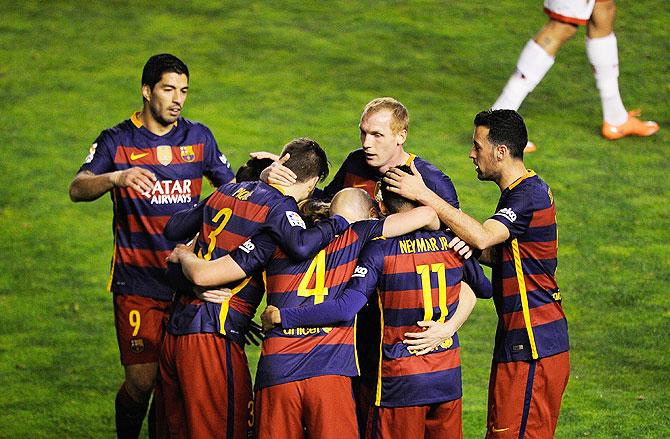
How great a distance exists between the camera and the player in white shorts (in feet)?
34.5

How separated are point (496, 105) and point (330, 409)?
6.28 metres

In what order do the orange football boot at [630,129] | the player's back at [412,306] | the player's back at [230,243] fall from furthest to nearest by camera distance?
the orange football boot at [630,129] → the player's back at [230,243] → the player's back at [412,306]

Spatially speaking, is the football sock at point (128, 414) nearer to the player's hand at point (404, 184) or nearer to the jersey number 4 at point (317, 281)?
the jersey number 4 at point (317, 281)

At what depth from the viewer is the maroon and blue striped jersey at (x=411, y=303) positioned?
196 inches

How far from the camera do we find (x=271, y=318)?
4.92 meters

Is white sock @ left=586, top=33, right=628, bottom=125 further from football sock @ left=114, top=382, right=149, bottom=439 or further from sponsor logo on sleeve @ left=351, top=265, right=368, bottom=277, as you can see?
sponsor logo on sleeve @ left=351, top=265, right=368, bottom=277

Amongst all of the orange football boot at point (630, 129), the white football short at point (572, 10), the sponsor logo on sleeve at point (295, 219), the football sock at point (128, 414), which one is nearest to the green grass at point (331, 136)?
the orange football boot at point (630, 129)

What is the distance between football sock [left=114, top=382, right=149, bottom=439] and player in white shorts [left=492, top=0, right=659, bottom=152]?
537 cm

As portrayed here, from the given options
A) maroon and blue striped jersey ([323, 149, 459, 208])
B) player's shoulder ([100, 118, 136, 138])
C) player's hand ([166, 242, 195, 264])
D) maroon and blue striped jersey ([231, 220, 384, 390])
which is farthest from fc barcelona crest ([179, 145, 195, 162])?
maroon and blue striped jersey ([231, 220, 384, 390])

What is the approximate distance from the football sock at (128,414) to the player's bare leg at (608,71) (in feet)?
20.3

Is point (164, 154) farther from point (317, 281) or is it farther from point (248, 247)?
point (317, 281)

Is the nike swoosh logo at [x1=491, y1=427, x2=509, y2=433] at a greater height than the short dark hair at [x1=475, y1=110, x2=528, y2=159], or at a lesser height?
lesser

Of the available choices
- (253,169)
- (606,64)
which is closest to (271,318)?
(253,169)

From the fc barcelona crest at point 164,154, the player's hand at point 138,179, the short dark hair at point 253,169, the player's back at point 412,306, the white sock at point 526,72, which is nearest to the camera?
the player's back at point 412,306
